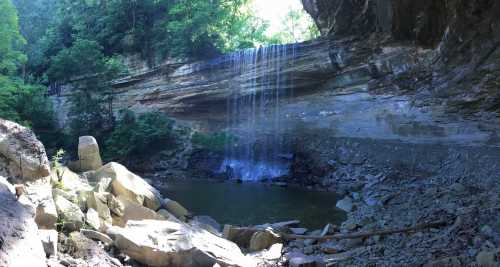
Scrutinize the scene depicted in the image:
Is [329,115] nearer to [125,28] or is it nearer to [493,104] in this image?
[493,104]

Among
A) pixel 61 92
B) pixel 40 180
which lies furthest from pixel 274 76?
pixel 40 180

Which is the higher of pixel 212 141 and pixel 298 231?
pixel 212 141

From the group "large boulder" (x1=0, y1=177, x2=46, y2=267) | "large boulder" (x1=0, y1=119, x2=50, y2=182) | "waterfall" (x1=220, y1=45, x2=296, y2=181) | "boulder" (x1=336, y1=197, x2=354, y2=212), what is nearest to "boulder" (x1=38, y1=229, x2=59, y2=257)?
"large boulder" (x1=0, y1=177, x2=46, y2=267)

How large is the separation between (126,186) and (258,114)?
15.6 m

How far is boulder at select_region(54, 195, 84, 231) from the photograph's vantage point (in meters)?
5.21

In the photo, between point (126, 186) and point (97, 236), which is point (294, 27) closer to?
point (126, 186)

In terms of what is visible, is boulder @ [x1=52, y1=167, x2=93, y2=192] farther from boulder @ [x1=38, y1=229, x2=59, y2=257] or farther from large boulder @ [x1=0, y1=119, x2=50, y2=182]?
boulder @ [x1=38, y1=229, x2=59, y2=257]

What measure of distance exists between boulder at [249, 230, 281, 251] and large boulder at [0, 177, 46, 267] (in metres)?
4.69

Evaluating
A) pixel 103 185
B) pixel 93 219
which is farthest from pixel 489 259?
pixel 103 185

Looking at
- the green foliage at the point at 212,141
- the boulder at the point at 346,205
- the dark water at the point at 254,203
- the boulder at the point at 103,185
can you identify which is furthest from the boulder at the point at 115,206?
the green foliage at the point at 212,141

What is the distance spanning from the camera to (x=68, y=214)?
5340 millimetres

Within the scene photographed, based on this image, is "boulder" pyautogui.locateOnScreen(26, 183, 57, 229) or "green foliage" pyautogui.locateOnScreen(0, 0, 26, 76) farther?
"green foliage" pyautogui.locateOnScreen(0, 0, 26, 76)

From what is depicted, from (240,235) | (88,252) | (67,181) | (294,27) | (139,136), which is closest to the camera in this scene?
(88,252)

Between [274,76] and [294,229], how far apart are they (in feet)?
44.2
